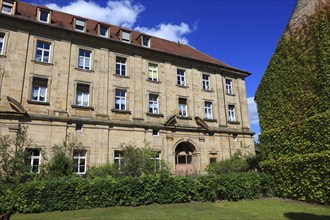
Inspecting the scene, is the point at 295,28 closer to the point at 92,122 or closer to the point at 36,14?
the point at 92,122

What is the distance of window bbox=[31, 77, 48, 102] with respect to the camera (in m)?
19.1

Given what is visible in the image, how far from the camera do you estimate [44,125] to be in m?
18.7

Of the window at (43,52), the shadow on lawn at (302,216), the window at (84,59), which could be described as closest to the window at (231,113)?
the window at (84,59)

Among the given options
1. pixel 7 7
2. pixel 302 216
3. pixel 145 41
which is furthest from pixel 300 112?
pixel 7 7

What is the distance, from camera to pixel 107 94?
21.6 meters

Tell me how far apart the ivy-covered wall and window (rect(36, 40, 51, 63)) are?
16015 millimetres

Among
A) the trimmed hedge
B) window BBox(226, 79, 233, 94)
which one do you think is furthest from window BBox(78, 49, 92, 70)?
window BBox(226, 79, 233, 94)

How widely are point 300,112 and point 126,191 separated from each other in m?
9.49

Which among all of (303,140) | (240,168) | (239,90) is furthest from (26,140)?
(239,90)

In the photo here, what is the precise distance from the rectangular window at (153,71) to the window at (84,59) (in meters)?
5.59

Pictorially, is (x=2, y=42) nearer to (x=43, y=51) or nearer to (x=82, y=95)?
(x=43, y=51)

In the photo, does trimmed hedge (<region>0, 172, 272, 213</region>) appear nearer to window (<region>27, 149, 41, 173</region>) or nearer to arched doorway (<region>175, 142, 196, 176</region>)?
window (<region>27, 149, 41, 173</region>)

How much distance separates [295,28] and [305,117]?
5148mm

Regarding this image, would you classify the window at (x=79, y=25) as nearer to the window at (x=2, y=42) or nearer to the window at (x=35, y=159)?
the window at (x=2, y=42)
